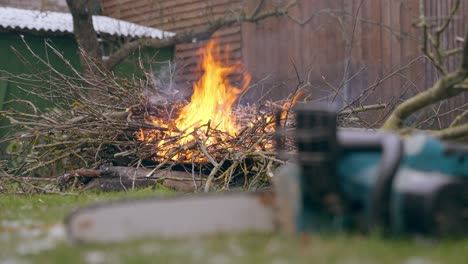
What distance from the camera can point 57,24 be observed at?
1400 cm

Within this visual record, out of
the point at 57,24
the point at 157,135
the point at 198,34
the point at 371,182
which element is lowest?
the point at 157,135

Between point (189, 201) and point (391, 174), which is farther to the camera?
point (189, 201)

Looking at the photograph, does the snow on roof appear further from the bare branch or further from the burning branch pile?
the burning branch pile

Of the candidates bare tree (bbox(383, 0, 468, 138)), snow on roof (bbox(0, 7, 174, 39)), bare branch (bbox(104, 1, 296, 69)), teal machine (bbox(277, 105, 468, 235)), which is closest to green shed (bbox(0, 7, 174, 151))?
snow on roof (bbox(0, 7, 174, 39))

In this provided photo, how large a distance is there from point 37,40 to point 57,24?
0.54 metres

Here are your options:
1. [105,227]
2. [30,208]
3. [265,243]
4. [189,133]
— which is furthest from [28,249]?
[189,133]

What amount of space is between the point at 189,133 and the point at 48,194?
1516 millimetres

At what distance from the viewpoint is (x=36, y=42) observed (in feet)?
45.0

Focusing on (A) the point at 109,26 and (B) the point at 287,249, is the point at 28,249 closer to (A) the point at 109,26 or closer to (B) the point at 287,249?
(B) the point at 287,249

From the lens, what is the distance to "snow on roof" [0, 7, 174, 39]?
43.9 feet

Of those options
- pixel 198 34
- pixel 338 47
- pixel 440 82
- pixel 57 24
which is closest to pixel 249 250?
pixel 440 82

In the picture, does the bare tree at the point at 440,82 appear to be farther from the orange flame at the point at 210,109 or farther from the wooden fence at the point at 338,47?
the wooden fence at the point at 338,47

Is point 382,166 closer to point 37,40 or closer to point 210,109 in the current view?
point 210,109

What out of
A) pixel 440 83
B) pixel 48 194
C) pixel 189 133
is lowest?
pixel 48 194
